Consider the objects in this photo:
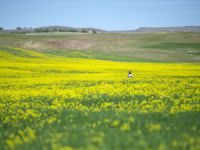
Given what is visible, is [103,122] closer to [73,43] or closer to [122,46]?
[122,46]

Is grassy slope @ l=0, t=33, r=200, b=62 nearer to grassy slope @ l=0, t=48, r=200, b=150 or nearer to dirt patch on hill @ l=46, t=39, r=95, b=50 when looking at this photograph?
dirt patch on hill @ l=46, t=39, r=95, b=50

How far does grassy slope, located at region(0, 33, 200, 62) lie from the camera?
64006 millimetres

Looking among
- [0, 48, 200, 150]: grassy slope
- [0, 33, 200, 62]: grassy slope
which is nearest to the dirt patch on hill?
[0, 33, 200, 62]: grassy slope

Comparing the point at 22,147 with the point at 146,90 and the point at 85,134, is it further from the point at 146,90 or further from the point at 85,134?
the point at 146,90

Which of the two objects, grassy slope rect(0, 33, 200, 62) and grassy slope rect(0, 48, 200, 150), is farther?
grassy slope rect(0, 33, 200, 62)

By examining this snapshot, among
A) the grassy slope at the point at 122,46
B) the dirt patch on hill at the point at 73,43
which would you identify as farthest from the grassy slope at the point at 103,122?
the dirt patch on hill at the point at 73,43

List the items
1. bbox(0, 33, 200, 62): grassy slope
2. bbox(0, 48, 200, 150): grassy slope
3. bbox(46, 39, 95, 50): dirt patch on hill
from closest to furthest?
1. bbox(0, 48, 200, 150): grassy slope
2. bbox(0, 33, 200, 62): grassy slope
3. bbox(46, 39, 95, 50): dirt patch on hill

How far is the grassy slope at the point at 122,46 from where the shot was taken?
64006mm

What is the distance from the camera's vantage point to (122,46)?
77875 millimetres

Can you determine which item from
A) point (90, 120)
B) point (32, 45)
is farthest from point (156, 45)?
point (90, 120)

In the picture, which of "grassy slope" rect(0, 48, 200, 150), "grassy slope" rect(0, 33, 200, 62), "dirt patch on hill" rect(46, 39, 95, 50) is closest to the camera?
"grassy slope" rect(0, 48, 200, 150)

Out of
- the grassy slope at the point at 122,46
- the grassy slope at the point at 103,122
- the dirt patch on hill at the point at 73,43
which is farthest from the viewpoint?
the dirt patch on hill at the point at 73,43

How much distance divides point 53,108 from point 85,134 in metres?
4.47

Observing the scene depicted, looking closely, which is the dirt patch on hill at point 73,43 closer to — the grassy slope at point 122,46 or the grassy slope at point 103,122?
the grassy slope at point 122,46
